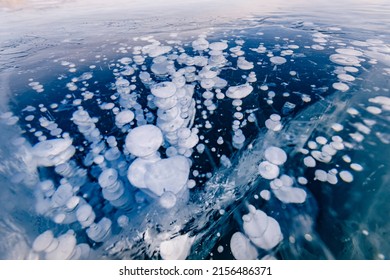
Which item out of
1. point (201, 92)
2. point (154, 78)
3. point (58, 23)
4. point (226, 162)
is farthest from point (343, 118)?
point (58, 23)

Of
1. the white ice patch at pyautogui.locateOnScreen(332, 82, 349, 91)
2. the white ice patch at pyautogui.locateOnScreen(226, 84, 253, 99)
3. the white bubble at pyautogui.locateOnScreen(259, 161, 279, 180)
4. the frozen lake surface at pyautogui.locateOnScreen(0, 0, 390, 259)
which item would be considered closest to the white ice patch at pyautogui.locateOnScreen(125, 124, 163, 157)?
the frozen lake surface at pyautogui.locateOnScreen(0, 0, 390, 259)

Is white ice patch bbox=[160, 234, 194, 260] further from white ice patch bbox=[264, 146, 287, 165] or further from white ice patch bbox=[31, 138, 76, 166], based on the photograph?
white ice patch bbox=[31, 138, 76, 166]

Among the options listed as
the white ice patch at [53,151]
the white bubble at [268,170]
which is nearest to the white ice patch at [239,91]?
the white bubble at [268,170]

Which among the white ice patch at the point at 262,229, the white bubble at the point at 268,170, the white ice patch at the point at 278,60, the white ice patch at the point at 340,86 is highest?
the white ice patch at the point at 278,60

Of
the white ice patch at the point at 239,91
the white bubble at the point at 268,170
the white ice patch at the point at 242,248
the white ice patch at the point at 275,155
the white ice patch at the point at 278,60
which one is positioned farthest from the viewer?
the white ice patch at the point at 278,60

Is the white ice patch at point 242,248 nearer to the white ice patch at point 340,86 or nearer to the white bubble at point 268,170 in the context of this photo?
the white bubble at point 268,170

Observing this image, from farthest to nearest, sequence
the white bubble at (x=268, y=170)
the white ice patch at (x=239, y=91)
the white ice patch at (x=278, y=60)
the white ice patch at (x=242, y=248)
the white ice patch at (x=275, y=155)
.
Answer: the white ice patch at (x=278, y=60), the white ice patch at (x=239, y=91), the white ice patch at (x=275, y=155), the white bubble at (x=268, y=170), the white ice patch at (x=242, y=248)

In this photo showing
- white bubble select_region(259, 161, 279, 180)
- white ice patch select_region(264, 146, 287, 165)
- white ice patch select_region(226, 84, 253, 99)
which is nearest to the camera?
white bubble select_region(259, 161, 279, 180)

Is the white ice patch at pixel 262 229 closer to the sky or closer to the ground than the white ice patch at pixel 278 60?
closer to the ground
